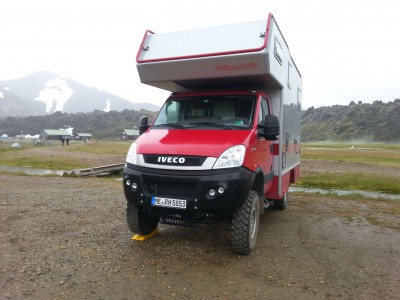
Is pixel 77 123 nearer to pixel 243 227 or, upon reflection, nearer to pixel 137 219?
pixel 137 219

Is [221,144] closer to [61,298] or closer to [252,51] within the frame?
[252,51]

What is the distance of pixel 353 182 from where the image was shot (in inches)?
712

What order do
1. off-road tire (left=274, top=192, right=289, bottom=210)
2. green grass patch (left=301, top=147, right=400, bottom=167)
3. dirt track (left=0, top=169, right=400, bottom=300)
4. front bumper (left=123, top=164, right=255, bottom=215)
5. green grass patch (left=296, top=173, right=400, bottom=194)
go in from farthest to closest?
green grass patch (left=301, top=147, right=400, bottom=167)
green grass patch (left=296, top=173, right=400, bottom=194)
off-road tire (left=274, top=192, right=289, bottom=210)
front bumper (left=123, top=164, right=255, bottom=215)
dirt track (left=0, top=169, right=400, bottom=300)

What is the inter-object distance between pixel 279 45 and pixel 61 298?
5.86 metres

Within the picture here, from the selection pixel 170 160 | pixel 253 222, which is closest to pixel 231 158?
pixel 170 160

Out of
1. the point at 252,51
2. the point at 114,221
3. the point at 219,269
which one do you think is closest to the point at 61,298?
the point at 219,269

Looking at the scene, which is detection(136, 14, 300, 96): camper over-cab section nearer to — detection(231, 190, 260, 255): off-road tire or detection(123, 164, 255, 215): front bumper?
detection(123, 164, 255, 215): front bumper

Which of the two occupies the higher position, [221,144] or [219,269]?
[221,144]

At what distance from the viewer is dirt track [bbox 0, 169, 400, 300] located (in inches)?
175

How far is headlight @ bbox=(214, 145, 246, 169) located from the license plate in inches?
30.2

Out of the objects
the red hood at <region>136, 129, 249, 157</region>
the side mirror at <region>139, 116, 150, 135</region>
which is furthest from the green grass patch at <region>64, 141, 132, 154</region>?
the red hood at <region>136, 129, 249, 157</region>

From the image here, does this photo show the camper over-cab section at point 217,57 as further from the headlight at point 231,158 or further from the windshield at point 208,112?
the headlight at point 231,158

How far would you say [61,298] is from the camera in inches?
164

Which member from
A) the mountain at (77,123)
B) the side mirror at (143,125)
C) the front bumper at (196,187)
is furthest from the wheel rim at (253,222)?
the mountain at (77,123)
